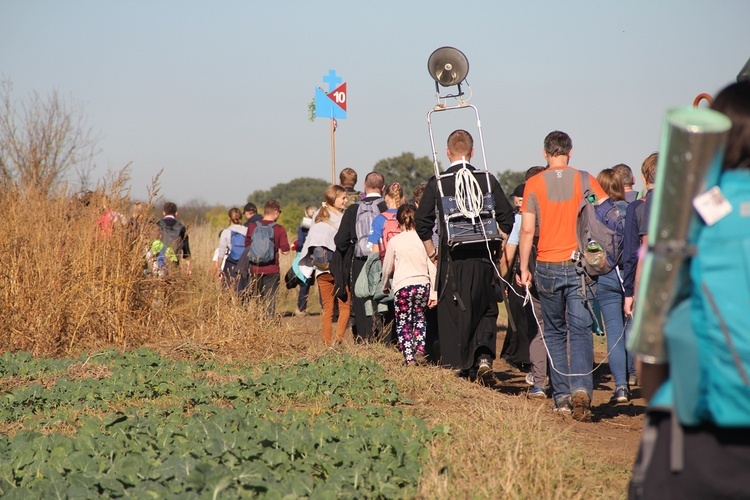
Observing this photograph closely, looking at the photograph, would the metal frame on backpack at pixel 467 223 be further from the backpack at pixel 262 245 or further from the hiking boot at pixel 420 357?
the backpack at pixel 262 245

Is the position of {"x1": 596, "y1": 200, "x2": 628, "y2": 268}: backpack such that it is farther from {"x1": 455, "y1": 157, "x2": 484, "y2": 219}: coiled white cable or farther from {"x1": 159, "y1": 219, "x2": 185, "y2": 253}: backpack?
{"x1": 159, "y1": 219, "x2": 185, "y2": 253}: backpack

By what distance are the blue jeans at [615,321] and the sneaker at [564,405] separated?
1.04 metres

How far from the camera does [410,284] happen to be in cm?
974

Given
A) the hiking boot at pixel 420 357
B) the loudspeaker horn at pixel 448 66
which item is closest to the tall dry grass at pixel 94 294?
the hiking boot at pixel 420 357

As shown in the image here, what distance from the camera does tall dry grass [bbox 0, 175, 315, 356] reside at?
10273mm

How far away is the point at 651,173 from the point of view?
793cm

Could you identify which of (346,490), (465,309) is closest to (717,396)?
(346,490)

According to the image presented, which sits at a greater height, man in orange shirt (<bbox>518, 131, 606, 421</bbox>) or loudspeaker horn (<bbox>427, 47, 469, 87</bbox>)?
loudspeaker horn (<bbox>427, 47, 469, 87</bbox>)

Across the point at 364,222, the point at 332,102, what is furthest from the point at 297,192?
the point at 364,222

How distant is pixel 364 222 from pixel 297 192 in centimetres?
7698

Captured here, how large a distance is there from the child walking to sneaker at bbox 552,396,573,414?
7.17 feet

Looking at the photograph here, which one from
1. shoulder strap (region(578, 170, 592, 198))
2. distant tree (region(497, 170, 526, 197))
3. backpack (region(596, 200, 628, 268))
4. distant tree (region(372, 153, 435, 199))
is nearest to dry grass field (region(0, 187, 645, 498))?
backpack (region(596, 200, 628, 268))

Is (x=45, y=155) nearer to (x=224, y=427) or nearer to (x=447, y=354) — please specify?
(x=447, y=354)

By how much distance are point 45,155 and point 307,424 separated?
2247 centimetres
